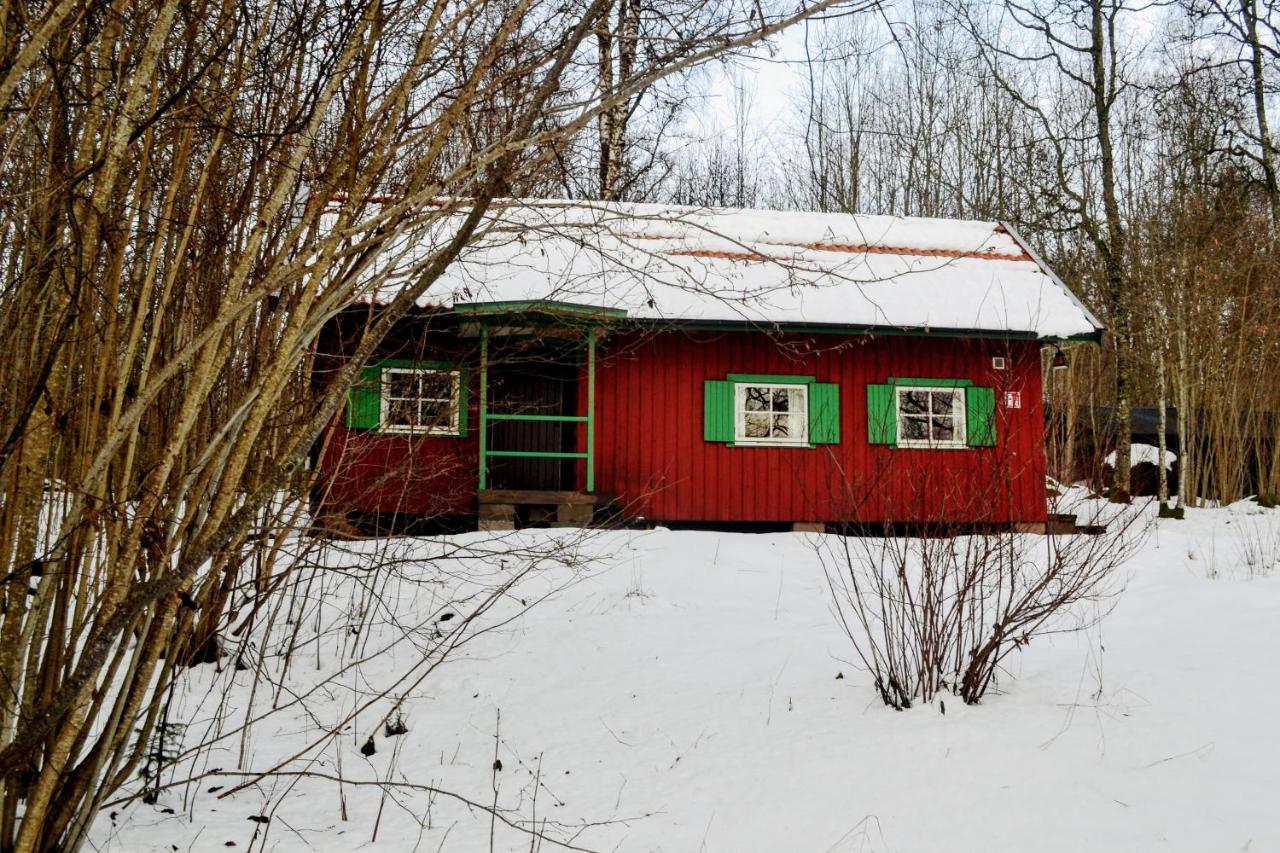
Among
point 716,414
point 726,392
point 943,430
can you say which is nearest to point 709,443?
point 716,414

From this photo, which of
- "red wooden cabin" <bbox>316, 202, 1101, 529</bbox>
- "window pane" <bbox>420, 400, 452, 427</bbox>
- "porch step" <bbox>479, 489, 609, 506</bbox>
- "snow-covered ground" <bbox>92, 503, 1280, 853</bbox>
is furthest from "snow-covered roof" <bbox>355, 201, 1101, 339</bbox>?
"snow-covered ground" <bbox>92, 503, 1280, 853</bbox>

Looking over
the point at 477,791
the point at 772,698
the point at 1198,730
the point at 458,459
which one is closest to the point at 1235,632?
the point at 1198,730

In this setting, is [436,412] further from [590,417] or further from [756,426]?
[756,426]

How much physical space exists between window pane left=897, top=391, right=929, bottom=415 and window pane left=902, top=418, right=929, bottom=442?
114 millimetres

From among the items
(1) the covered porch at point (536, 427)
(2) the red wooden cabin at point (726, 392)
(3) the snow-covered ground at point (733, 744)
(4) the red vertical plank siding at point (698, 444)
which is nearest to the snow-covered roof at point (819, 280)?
(2) the red wooden cabin at point (726, 392)

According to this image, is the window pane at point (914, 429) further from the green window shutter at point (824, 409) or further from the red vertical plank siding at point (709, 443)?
the green window shutter at point (824, 409)

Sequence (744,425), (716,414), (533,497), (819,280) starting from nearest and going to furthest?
(533,497) < (819,280) < (716,414) < (744,425)

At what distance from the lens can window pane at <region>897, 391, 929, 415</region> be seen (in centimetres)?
1165

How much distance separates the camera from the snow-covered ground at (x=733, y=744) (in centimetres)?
376

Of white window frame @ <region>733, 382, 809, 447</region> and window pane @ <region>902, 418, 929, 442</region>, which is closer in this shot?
white window frame @ <region>733, 382, 809, 447</region>

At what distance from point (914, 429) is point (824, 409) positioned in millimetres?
1219

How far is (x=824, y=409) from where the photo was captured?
11359 millimetres

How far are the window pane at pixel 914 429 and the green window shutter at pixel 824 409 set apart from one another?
861 millimetres

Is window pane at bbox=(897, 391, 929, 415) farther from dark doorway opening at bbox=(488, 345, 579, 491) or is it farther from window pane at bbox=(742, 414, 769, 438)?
dark doorway opening at bbox=(488, 345, 579, 491)
